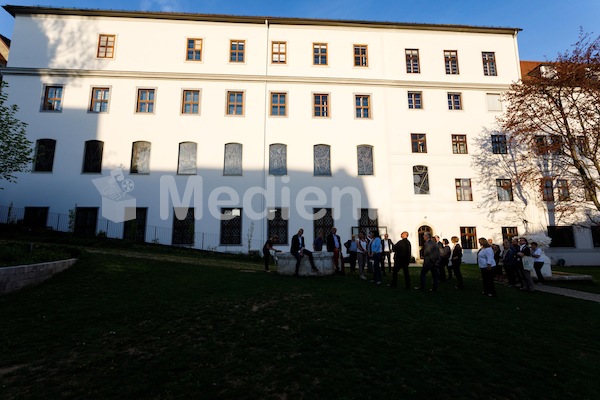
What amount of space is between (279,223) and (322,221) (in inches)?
123

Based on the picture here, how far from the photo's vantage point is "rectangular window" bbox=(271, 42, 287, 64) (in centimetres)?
2470

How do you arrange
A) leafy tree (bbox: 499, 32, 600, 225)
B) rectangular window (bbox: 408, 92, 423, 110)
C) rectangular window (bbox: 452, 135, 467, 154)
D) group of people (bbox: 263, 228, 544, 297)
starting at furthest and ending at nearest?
rectangular window (bbox: 408, 92, 423, 110), rectangular window (bbox: 452, 135, 467, 154), leafy tree (bbox: 499, 32, 600, 225), group of people (bbox: 263, 228, 544, 297)

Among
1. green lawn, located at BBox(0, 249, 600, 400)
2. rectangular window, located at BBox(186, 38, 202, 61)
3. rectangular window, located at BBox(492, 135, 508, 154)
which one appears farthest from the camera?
rectangular window, located at BBox(492, 135, 508, 154)

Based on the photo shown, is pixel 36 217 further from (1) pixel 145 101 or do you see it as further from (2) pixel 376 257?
(2) pixel 376 257

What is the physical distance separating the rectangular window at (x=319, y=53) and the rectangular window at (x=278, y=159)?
7765mm

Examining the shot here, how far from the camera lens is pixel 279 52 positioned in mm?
24828

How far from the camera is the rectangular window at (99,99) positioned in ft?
75.4

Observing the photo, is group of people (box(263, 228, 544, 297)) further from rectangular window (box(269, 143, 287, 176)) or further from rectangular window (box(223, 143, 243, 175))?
rectangular window (box(223, 143, 243, 175))

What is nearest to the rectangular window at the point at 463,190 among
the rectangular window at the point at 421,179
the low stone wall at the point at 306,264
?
the rectangular window at the point at 421,179

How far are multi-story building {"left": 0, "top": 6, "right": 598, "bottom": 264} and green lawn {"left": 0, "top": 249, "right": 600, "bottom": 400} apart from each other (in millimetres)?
13438

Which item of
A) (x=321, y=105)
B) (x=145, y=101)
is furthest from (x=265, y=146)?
(x=145, y=101)


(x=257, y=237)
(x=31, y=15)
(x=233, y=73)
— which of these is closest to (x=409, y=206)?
(x=257, y=237)

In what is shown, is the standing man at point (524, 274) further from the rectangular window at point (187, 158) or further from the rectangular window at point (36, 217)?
the rectangular window at point (36, 217)

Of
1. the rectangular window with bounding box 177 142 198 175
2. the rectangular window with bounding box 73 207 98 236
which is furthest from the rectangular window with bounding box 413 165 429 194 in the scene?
the rectangular window with bounding box 73 207 98 236
